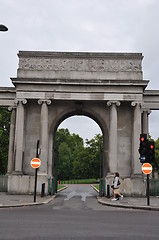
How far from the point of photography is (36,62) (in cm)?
2486

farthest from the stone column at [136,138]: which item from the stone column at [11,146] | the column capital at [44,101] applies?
the stone column at [11,146]

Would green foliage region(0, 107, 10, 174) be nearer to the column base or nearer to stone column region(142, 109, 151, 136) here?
stone column region(142, 109, 151, 136)

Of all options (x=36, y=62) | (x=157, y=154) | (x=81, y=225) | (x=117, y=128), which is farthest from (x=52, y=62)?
(x=157, y=154)

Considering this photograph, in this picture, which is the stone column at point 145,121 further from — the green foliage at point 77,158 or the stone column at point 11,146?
the stone column at point 11,146

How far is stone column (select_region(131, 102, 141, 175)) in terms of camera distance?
75.6 ft

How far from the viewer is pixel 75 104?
25.0 meters

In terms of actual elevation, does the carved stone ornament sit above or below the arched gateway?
above

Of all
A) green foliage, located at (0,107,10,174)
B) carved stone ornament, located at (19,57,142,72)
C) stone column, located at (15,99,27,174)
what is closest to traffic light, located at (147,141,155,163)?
carved stone ornament, located at (19,57,142,72)

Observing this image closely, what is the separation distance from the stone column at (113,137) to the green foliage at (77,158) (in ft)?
16.9

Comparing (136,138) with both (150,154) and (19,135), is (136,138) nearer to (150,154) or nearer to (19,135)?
(150,154)

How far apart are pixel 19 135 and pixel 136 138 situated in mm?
8721

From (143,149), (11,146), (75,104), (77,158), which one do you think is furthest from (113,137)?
(77,158)

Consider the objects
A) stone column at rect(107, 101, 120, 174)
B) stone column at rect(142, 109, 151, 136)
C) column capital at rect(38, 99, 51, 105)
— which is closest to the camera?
stone column at rect(107, 101, 120, 174)

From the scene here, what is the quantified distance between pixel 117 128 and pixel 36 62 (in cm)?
828
